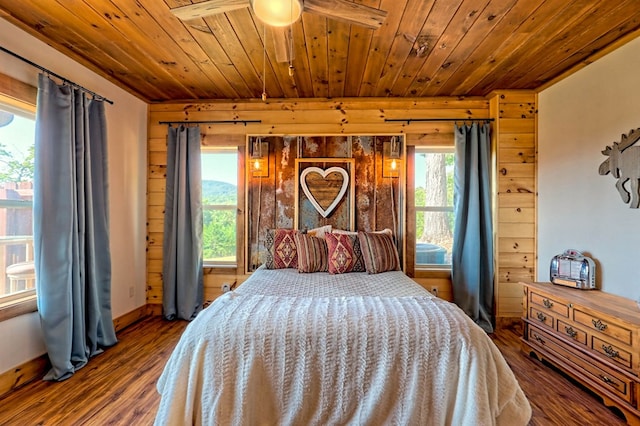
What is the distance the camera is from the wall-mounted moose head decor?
2.16 m

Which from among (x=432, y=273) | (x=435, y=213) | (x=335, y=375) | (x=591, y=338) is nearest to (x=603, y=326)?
(x=591, y=338)

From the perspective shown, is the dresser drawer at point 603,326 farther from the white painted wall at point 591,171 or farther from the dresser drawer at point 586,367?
the white painted wall at point 591,171

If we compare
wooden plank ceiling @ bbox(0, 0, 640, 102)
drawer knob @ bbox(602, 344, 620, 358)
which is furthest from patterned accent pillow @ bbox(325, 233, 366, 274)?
drawer knob @ bbox(602, 344, 620, 358)

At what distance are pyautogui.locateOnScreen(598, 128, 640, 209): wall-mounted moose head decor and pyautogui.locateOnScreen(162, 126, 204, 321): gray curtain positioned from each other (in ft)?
12.5

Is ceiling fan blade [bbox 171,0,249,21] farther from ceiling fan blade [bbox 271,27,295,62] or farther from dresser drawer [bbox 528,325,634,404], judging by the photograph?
dresser drawer [bbox 528,325,634,404]

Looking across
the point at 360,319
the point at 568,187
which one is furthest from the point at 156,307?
the point at 568,187

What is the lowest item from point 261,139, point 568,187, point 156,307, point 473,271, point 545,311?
point 156,307

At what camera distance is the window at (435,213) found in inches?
137

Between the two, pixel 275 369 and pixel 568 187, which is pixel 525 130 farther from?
pixel 275 369

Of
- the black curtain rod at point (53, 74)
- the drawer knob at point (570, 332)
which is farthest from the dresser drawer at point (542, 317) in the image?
the black curtain rod at point (53, 74)

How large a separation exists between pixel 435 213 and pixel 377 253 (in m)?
1.13

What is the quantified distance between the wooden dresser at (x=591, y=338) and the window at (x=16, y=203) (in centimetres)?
406

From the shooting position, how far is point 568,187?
2.79 m

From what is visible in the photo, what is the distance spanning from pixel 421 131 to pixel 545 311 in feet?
6.89
